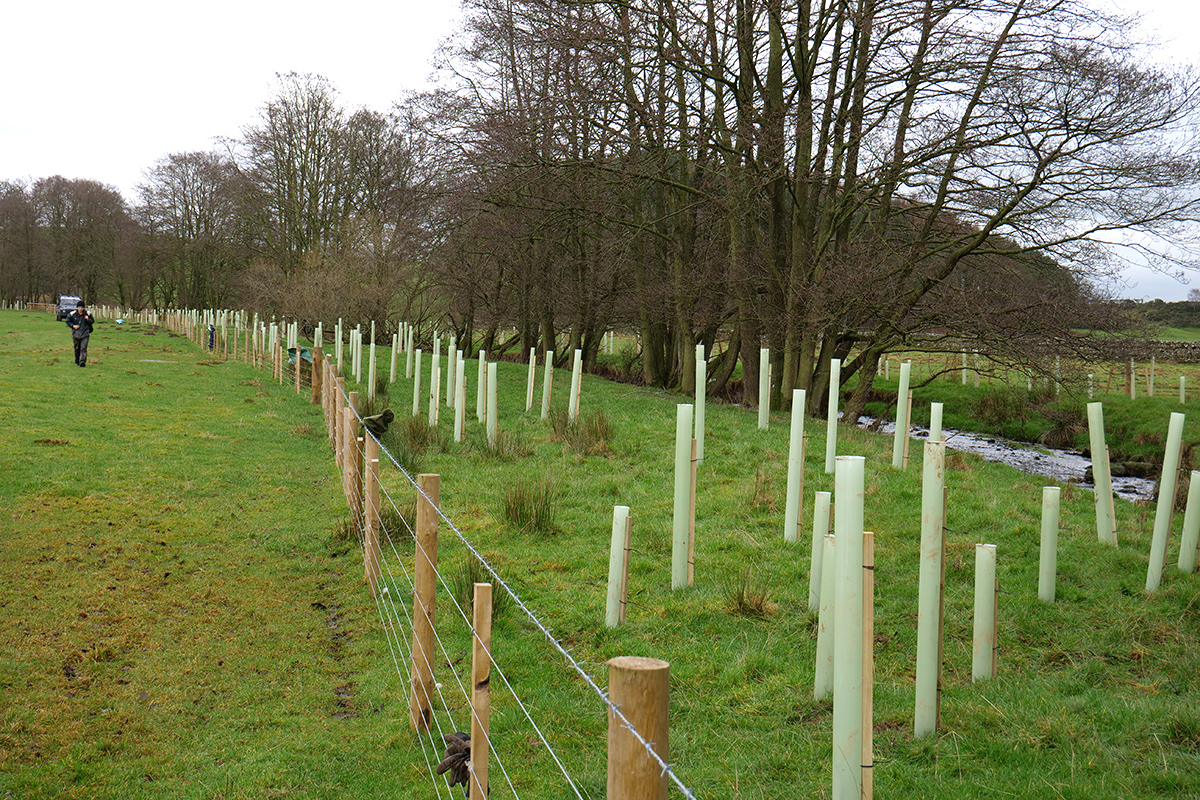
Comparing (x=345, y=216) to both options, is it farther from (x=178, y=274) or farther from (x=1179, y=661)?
(x=1179, y=661)

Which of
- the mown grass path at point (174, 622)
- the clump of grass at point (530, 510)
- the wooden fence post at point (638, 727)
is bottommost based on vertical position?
the mown grass path at point (174, 622)

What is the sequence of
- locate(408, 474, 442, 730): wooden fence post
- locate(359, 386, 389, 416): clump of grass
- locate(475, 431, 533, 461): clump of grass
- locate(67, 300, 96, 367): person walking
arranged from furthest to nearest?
1. locate(67, 300, 96, 367): person walking
2. locate(359, 386, 389, 416): clump of grass
3. locate(475, 431, 533, 461): clump of grass
4. locate(408, 474, 442, 730): wooden fence post

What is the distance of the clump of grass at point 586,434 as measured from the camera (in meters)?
11.8

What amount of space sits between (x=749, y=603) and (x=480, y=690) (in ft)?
10.1

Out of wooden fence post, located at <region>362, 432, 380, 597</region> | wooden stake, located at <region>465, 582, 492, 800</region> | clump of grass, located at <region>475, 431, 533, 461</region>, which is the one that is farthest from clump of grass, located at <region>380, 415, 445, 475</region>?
wooden stake, located at <region>465, 582, 492, 800</region>

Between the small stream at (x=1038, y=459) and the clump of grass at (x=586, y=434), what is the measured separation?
5.08m

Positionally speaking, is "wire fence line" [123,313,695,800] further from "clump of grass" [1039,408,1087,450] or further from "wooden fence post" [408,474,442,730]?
"clump of grass" [1039,408,1087,450]

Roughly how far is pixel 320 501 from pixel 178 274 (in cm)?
5426

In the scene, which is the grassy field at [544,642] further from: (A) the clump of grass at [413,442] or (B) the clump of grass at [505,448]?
(B) the clump of grass at [505,448]

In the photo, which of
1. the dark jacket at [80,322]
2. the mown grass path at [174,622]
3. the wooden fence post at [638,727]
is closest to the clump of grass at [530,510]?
the mown grass path at [174,622]

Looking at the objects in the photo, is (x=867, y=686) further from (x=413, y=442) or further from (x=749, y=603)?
(x=413, y=442)

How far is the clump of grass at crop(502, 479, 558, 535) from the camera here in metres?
8.04

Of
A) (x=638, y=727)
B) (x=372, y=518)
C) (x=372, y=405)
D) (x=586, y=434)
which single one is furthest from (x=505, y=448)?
(x=638, y=727)

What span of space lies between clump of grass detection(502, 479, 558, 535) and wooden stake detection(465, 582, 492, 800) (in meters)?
4.71
